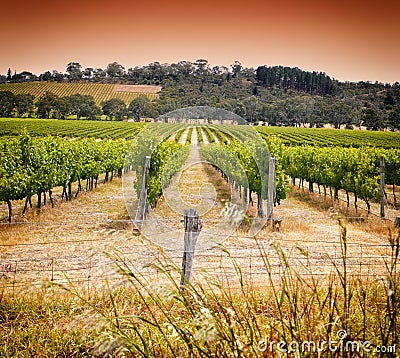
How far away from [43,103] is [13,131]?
40.2 m

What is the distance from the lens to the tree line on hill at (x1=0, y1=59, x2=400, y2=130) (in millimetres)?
81250

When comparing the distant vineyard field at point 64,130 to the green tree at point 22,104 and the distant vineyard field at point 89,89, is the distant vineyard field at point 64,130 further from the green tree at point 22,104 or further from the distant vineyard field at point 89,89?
the distant vineyard field at point 89,89

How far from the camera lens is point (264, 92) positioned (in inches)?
4277

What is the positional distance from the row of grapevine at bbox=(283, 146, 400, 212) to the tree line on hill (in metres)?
41.0

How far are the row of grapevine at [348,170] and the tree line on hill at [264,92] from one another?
135 feet

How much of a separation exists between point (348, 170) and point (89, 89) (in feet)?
364

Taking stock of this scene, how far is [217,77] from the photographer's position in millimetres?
108375

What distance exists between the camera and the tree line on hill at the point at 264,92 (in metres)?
81.2

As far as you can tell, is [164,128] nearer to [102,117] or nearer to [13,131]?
[13,131]

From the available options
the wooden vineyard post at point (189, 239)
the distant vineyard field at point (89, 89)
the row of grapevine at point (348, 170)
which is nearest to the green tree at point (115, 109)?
the distant vineyard field at point (89, 89)

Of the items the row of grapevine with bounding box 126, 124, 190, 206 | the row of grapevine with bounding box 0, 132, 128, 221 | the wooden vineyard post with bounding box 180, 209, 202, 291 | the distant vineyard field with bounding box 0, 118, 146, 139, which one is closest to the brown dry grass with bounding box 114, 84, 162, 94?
the distant vineyard field with bounding box 0, 118, 146, 139

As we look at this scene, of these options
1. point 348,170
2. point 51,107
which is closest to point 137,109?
point 51,107

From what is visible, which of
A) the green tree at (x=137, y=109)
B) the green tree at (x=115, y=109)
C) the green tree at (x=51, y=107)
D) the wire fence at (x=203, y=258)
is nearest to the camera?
the wire fence at (x=203, y=258)

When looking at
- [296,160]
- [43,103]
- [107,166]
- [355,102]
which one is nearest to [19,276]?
[107,166]
